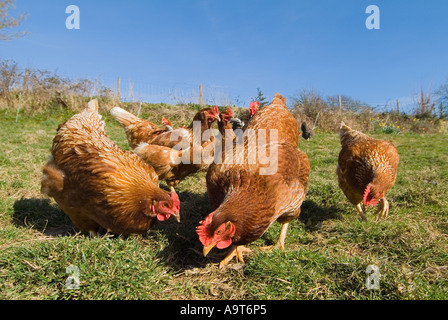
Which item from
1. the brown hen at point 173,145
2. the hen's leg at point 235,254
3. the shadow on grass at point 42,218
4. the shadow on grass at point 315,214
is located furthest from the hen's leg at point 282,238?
the shadow on grass at point 42,218

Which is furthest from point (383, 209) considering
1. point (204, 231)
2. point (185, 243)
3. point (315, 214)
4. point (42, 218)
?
point (42, 218)

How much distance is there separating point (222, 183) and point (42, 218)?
7.07 feet

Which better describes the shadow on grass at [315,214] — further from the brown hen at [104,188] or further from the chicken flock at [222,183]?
the brown hen at [104,188]

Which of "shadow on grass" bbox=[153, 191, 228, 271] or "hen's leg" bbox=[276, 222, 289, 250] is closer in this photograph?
"shadow on grass" bbox=[153, 191, 228, 271]

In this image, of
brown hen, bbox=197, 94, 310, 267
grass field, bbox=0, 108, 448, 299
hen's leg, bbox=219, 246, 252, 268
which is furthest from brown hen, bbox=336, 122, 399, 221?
hen's leg, bbox=219, 246, 252, 268

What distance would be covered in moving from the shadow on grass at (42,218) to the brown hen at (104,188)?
1.41 ft

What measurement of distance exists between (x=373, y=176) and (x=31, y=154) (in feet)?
19.4

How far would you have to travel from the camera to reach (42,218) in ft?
9.93

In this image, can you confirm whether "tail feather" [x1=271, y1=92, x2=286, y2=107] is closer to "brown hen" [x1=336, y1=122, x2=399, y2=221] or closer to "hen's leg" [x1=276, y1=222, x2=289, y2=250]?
"brown hen" [x1=336, y1=122, x2=399, y2=221]

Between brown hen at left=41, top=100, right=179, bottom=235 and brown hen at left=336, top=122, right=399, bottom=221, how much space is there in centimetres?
222

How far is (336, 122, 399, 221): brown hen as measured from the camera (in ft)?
10.2

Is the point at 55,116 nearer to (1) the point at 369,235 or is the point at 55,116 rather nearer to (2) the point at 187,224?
(2) the point at 187,224
